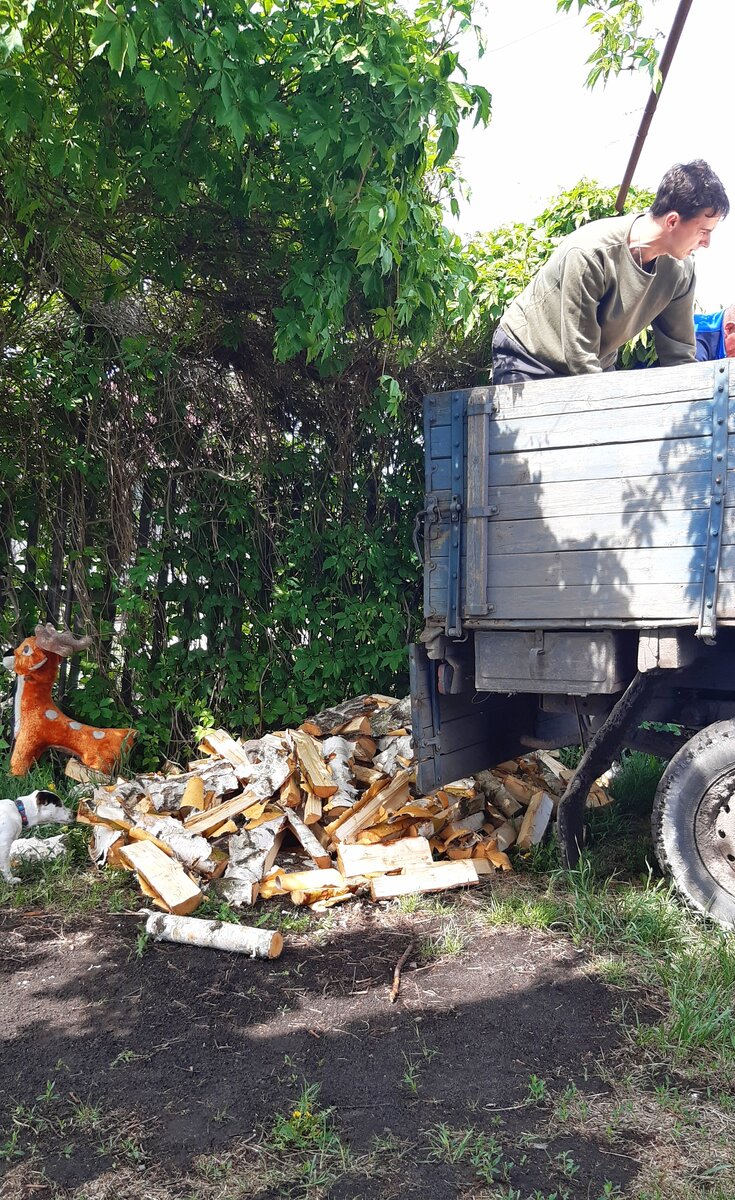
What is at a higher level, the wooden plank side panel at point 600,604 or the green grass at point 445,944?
the wooden plank side panel at point 600,604

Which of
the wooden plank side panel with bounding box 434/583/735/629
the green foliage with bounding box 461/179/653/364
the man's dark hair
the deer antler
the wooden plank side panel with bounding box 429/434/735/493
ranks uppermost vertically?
the green foliage with bounding box 461/179/653/364

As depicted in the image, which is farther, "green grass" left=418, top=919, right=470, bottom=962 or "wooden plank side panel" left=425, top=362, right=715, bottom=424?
"green grass" left=418, top=919, right=470, bottom=962

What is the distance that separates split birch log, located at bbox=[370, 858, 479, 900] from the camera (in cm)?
405

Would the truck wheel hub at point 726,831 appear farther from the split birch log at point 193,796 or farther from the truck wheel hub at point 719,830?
the split birch log at point 193,796

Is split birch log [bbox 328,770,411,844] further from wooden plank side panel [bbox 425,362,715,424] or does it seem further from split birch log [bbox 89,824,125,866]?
wooden plank side panel [bbox 425,362,715,424]

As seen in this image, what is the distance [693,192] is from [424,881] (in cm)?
324

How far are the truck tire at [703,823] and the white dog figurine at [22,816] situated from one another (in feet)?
9.89

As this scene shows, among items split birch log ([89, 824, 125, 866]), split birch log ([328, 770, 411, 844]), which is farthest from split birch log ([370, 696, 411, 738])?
split birch log ([89, 824, 125, 866])

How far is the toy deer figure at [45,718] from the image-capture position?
5.30 m

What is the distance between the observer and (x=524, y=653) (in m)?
3.69

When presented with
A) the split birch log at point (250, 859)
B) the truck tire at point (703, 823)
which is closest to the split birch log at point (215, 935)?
the split birch log at point (250, 859)

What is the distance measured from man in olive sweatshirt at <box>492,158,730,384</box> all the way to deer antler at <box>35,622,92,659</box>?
2976 mm

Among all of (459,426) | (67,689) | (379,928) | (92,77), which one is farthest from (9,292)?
(379,928)

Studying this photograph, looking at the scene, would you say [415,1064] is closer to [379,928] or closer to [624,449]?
[379,928]
